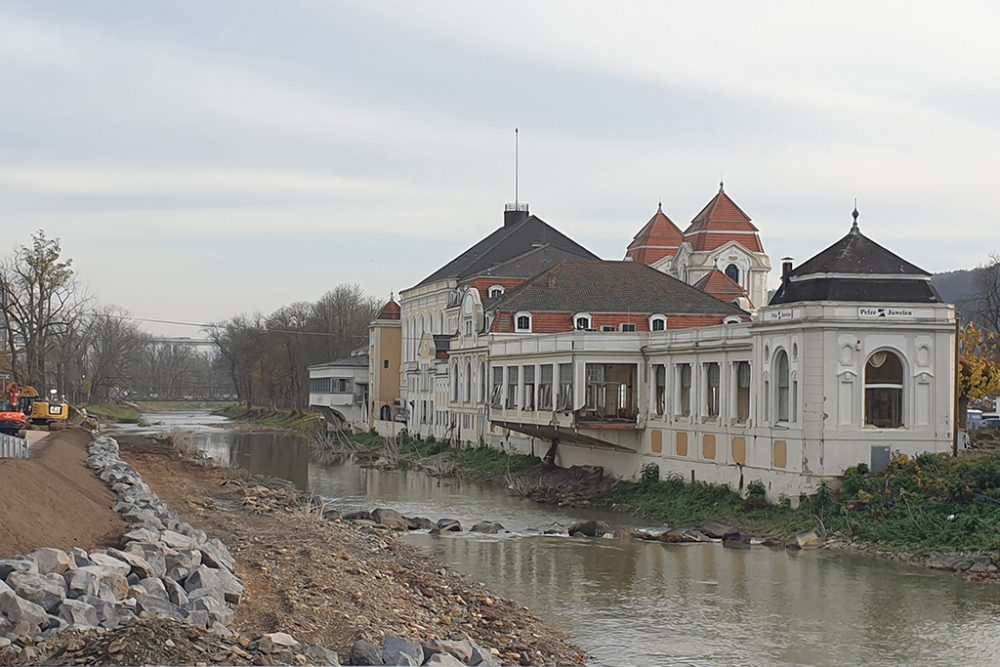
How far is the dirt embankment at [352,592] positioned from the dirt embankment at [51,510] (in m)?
2.27

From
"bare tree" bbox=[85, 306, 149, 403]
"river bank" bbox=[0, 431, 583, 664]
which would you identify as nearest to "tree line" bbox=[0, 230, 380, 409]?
"bare tree" bbox=[85, 306, 149, 403]

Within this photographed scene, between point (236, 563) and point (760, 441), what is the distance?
777 inches

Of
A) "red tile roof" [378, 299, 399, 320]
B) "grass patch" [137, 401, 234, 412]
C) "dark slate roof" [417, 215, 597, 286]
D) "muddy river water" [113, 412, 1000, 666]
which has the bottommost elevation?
"muddy river water" [113, 412, 1000, 666]

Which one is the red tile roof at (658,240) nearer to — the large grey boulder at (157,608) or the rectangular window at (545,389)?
the rectangular window at (545,389)

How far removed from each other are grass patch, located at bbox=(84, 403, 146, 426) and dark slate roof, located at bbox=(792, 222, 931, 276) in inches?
2902

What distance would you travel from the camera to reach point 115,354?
12900cm

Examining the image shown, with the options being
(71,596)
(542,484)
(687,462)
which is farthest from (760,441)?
(71,596)

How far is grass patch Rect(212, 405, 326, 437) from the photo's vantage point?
9943 centimetres

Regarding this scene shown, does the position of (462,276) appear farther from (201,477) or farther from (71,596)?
(71,596)

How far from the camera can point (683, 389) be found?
44969mm

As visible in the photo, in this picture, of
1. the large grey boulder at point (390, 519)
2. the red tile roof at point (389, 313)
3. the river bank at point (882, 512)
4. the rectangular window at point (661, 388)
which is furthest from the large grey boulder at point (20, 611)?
the red tile roof at point (389, 313)

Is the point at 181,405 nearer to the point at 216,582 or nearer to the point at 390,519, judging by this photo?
the point at 390,519

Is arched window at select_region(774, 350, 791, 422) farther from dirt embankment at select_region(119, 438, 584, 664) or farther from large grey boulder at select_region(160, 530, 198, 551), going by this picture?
large grey boulder at select_region(160, 530, 198, 551)

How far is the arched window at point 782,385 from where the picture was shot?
37.0 metres
